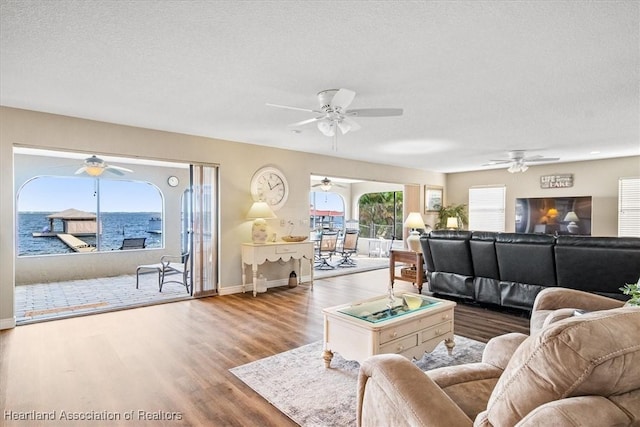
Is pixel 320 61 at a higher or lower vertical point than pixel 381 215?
higher

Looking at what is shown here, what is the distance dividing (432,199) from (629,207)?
4.16 metres

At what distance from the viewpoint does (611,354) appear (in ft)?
2.95

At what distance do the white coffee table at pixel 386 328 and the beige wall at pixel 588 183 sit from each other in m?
6.73

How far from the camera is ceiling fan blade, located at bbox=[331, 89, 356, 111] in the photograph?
294cm

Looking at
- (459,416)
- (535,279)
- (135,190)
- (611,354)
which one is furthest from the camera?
(135,190)

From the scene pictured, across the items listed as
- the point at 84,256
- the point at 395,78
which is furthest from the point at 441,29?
the point at 84,256

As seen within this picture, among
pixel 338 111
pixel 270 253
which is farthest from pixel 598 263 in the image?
pixel 270 253

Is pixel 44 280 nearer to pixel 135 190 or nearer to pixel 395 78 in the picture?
pixel 135 190

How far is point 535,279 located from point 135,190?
881cm

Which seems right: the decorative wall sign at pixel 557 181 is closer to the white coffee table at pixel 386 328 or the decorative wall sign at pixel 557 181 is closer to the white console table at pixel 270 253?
the white console table at pixel 270 253

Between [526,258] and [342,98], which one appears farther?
[526,258]

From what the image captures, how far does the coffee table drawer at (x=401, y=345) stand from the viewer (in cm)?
256

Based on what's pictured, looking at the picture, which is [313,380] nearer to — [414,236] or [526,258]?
[526,258]

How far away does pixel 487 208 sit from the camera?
31.0 feet
